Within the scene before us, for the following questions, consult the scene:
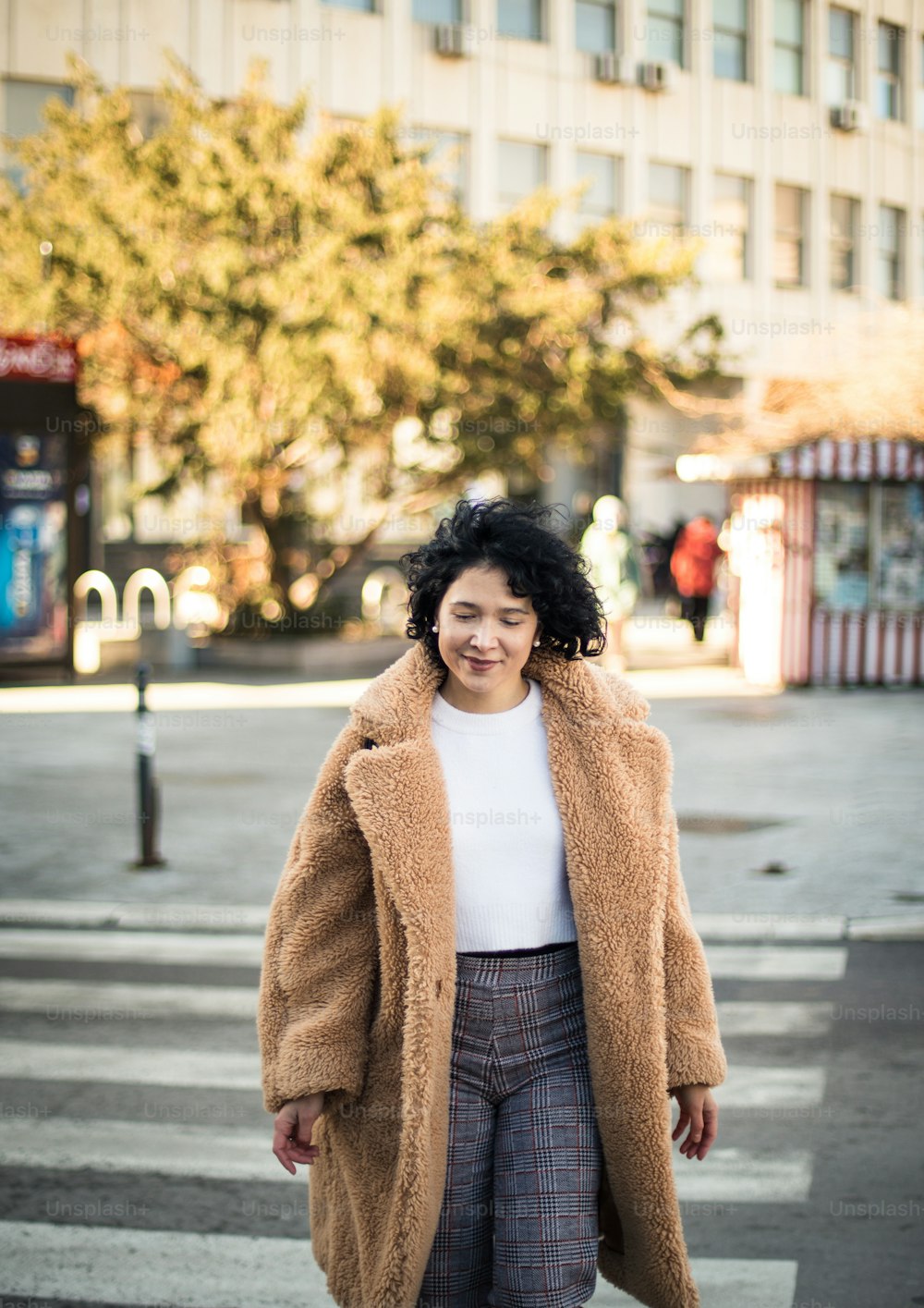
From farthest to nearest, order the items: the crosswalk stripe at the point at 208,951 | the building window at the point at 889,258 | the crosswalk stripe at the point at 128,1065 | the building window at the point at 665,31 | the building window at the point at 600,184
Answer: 1. the building window at the point at 889,258
2. the building window at the point at 665,31
3. the building window at the point at 600,184
4. the crosswalk stripe at the point at 208,951
5. the crosswalk stripe at the point at 128,1065

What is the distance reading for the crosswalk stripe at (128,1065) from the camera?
566cm

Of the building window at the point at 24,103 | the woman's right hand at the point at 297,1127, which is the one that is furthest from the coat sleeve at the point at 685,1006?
the building window at the point at 24,103

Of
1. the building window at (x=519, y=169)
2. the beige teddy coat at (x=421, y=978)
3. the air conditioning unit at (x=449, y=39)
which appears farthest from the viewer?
the building window at (x=519, y=169)

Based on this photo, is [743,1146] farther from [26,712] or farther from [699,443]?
[699,443]

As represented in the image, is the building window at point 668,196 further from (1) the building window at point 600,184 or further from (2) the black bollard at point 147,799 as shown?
(2) the black bollard at point 147,799

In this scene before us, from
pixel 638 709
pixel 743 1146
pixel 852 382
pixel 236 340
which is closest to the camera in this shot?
pixel 638 709

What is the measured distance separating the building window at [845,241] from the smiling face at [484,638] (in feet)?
126

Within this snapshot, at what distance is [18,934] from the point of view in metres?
7.88

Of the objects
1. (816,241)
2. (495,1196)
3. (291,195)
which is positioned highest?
(816,241)

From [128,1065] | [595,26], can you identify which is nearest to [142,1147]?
[128,1065]

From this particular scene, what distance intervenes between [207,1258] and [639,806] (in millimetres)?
2106

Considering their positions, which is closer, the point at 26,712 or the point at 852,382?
the point at 26,712

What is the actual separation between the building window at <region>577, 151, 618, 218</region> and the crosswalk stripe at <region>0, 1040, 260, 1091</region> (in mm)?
31563

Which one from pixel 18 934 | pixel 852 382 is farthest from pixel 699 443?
pixel 18 934
